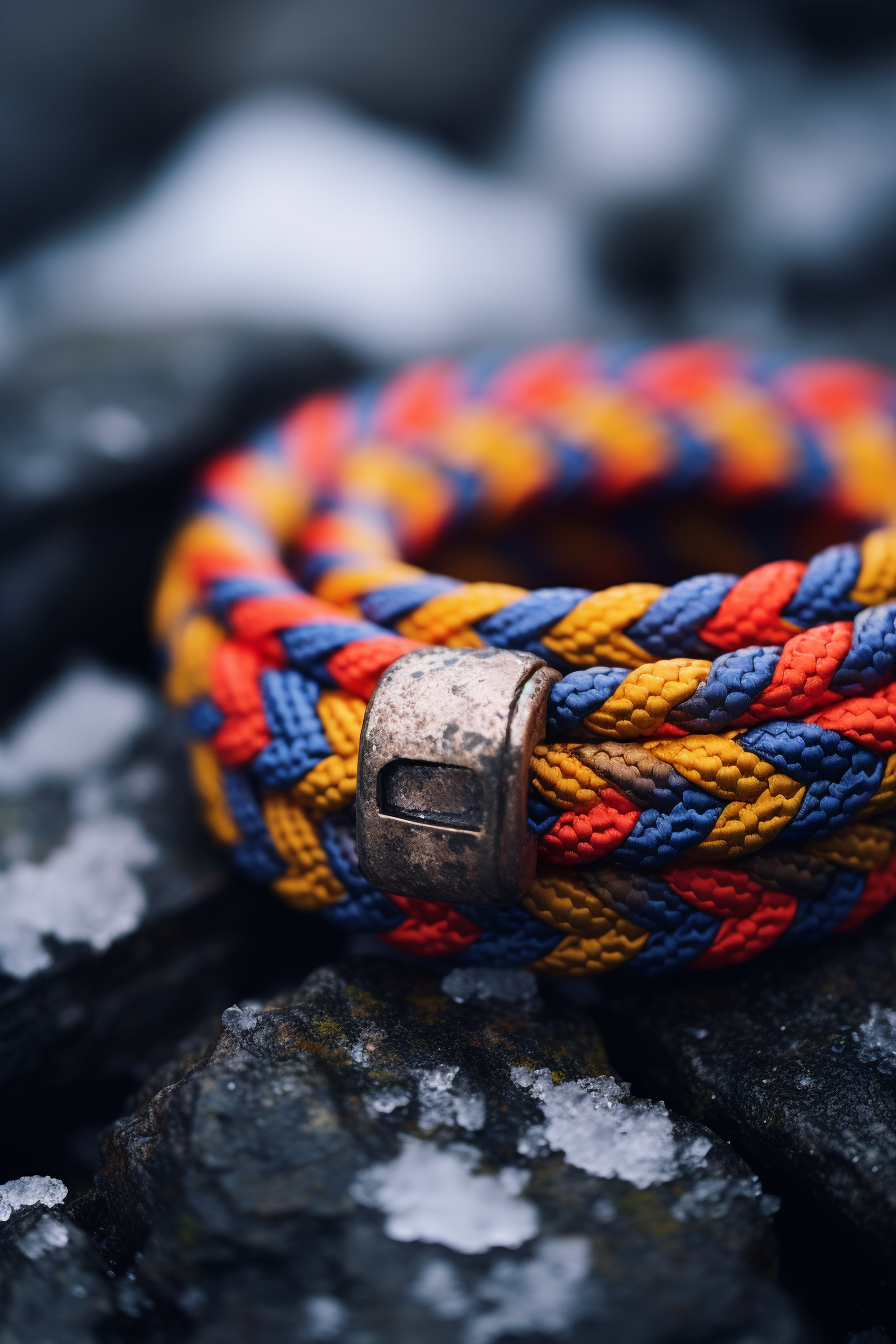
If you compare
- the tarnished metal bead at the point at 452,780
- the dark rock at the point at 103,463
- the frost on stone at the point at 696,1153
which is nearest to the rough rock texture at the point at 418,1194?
the frost on stone at the point at 696,1153

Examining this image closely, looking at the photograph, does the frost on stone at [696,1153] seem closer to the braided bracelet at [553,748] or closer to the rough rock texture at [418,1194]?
the rough rock texture at [418,1194]

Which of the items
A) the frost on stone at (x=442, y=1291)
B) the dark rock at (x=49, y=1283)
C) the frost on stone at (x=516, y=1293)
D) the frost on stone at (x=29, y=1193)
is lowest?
the frost on stone at (x=516, y=1293)

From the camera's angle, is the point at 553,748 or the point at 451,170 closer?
the point at 553,748

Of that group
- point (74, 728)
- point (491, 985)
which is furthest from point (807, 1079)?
point (74, 728)

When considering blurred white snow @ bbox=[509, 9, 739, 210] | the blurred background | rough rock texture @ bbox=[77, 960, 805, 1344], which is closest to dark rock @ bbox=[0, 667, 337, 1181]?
rough rock texture @ bbox=[77, 960, 805, 1344]

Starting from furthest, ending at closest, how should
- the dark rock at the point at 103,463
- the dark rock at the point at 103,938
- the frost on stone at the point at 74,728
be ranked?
the dark rock at the point at 103,463 < the frost on stone at the point at 74,728 < the dark rock at the point at 103,938

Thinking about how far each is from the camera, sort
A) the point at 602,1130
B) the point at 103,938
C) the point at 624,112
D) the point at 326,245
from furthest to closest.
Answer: the point at 624,112 < the point at 326,245 < the point at 103,938 < the point at 602,1130

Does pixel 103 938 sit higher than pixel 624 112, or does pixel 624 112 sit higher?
pixel 624 112

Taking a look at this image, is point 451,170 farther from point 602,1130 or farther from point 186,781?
point 602,1130
